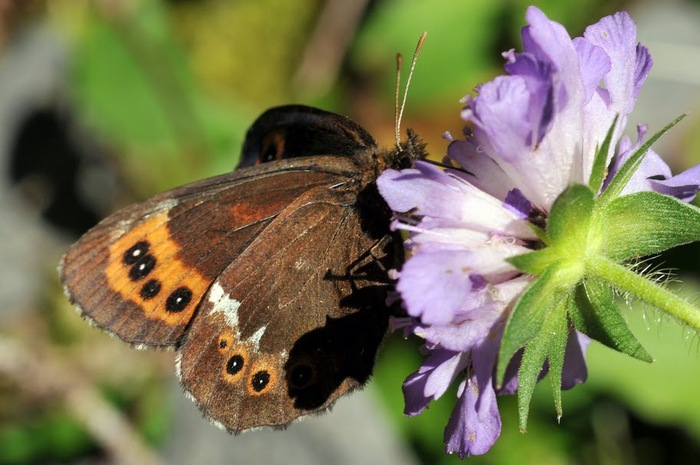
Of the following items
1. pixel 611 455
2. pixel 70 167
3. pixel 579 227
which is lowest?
pixel 611 455

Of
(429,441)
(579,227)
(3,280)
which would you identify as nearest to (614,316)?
(579,227)

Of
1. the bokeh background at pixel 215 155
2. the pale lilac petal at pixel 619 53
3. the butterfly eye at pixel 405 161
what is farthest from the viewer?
the bokeh background at pixel 215 155

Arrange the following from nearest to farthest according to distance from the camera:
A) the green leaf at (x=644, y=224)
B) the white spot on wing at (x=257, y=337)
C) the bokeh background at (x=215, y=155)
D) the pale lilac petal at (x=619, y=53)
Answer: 1. the green leaf at (x=644, y=224)
2. the pale lilac petal at (x=619, y=53)
3. the white spot on wing at (x=257, y=337)
4. the bokeh background at (x=215, y=155)

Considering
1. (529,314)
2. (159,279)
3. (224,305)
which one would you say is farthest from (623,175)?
(159,279)

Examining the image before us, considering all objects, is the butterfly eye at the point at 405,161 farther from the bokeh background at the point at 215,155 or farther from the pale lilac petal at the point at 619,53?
the bokeh background at the point at 215,155

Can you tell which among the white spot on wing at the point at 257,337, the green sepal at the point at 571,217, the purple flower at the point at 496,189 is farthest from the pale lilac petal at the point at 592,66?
the white spot on wing at the point at 257,337

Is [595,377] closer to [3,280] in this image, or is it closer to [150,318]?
[150,318]

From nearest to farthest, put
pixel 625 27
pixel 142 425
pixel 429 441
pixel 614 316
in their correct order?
pixel 614 316 < pixel 625 27 < pixel 429 441 < pixel 142 425

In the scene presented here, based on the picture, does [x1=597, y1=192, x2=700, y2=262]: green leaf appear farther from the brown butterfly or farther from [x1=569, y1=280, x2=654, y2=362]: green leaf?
the brown butterfly
